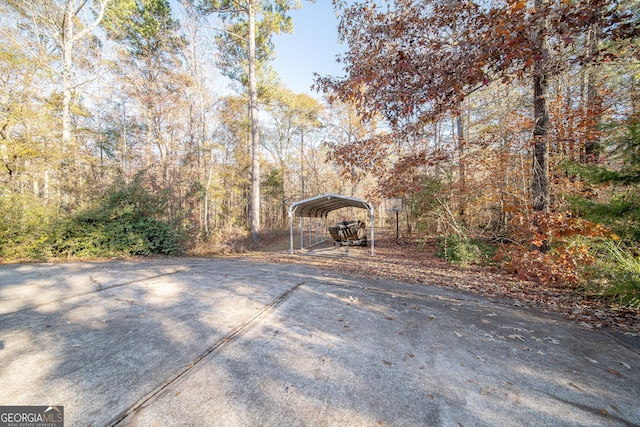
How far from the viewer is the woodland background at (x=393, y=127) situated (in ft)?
11.3

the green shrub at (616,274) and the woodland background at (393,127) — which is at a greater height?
the woodland background at (393,127)

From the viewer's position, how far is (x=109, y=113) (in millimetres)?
15352

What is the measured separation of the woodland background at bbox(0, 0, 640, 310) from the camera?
3.43 metres

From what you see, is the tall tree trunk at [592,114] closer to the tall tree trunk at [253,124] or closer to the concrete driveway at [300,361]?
the concrete driveway at [300,361]

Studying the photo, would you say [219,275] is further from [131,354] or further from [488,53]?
[488,53]

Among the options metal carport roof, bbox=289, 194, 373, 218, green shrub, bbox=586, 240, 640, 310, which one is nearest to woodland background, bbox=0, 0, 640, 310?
green shrub, bbox=586, 240, 640, 310

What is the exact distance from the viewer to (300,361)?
2146mm

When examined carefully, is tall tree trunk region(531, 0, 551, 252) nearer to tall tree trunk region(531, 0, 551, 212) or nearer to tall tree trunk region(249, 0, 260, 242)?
tall tree trunk region(531, 0, 551, 212)

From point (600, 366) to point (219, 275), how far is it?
17.6ft

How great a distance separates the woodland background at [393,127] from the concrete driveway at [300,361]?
96.2 inches

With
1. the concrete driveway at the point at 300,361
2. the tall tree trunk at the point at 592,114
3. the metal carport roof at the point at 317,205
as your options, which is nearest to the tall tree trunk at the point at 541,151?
the tall tree trunk at the point at 592,114

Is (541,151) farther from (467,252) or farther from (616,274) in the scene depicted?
(467,252)

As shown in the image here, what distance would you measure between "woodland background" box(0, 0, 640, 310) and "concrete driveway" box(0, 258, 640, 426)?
2.44 metres

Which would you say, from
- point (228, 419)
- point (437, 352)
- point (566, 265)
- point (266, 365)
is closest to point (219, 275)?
point (266, 365)
